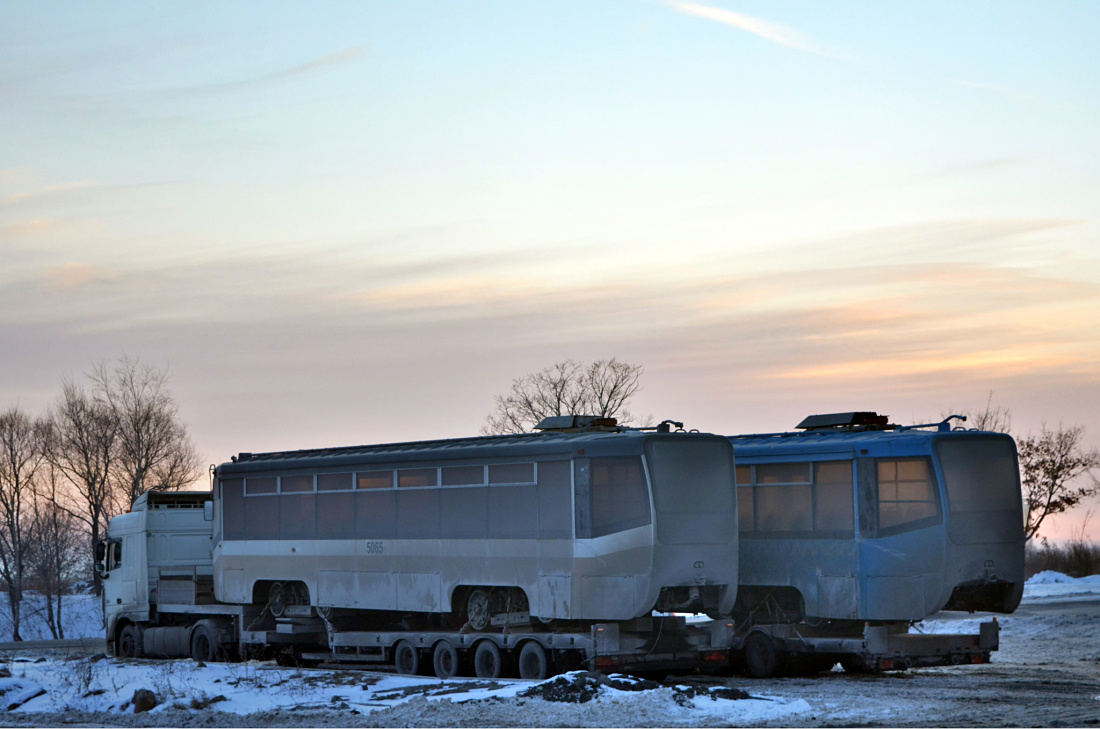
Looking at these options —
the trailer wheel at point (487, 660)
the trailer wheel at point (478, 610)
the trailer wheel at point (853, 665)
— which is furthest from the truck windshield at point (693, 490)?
the trailer wheel at point (853, 665)

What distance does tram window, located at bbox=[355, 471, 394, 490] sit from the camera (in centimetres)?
2296

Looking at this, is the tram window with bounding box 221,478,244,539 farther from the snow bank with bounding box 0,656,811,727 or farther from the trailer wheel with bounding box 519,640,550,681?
the trailer wheel with bounding box 519,640,550,681

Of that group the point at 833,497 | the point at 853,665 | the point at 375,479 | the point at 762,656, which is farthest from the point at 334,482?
the point at 853,665

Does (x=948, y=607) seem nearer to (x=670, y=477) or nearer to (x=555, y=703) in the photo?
(x=670, y=477)

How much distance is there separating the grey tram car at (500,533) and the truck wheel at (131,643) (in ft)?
15.2

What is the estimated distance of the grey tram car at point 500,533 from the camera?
19.6 m

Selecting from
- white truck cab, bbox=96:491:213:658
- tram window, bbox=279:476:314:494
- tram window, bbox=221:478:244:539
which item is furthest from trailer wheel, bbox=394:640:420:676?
white truck cab, bbox=96:491:213:658

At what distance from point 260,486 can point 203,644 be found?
13.6ft

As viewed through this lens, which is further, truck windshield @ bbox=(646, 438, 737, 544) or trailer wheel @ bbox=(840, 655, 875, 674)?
trailer wheel @ bbox=(840, 655, 875, 674)

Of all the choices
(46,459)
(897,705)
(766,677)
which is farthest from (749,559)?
(46,459)

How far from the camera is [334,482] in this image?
2406cm

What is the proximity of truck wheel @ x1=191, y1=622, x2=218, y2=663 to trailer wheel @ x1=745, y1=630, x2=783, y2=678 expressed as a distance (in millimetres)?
11010

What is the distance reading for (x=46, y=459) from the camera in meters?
66.9

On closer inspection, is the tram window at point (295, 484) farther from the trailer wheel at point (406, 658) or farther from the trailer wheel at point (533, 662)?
the trailer wheel at point (533, 662)
